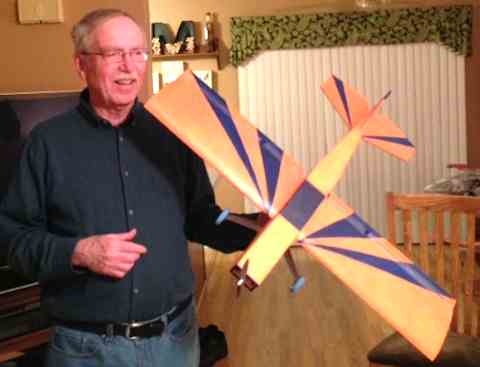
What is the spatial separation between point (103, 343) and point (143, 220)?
26cm

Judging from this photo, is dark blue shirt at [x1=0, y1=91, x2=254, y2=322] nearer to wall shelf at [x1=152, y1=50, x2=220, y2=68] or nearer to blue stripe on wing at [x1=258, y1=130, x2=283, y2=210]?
blue stripe on wing at [x1=258, y1=130, x2=283, y2=210]

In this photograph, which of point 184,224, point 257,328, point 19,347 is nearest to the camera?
point 184,224

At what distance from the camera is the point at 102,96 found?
1.28 m

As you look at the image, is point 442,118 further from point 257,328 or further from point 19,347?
point 19,347

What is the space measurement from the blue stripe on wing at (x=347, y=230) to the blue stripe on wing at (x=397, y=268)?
0.09 ft

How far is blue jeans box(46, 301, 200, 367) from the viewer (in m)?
1.30

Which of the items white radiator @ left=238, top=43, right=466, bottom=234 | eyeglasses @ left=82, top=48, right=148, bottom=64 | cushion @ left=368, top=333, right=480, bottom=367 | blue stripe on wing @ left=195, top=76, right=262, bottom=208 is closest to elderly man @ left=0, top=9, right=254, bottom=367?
eyeglasses @ left=82, top=48, right=148, bottom=64

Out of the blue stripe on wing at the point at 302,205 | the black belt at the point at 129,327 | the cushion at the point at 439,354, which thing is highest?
the blue stripe on wing at the point at 302,205

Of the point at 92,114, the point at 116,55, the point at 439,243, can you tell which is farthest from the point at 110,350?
the point at 439,243

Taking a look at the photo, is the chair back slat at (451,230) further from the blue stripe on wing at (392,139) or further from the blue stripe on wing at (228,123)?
the blue stripe on wing at (228,123)

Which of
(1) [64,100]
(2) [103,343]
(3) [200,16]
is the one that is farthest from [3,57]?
(3) [200,16]

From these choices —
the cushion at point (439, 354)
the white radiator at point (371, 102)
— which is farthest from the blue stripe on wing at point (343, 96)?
the white radiator at point (371, 102)

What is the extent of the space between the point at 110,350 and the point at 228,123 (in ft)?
1.73

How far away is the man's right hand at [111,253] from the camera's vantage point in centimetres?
114
